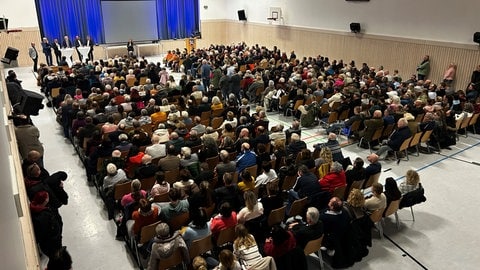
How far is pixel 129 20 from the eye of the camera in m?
23.3

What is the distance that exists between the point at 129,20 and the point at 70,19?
339cm

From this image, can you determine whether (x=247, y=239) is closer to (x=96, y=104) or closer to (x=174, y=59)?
(x=96, y=104)

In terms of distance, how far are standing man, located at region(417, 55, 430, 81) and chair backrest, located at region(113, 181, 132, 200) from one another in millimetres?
12968

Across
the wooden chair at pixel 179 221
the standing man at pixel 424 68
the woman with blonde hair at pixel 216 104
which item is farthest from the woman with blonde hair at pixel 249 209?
the standing man at pixel 424 68

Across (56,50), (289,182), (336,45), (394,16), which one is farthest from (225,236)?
(56,50)

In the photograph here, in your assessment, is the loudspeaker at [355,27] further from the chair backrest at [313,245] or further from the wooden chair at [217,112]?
the chair backrest at [313,245]

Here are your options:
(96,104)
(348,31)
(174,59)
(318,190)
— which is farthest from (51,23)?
(318,190)

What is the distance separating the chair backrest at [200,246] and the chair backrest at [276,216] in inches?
39.9

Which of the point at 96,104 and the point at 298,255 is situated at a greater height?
the point at 96,104

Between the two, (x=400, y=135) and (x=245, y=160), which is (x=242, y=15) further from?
(x=245, y=160)

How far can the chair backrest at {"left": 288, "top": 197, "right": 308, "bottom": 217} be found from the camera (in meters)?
5.76

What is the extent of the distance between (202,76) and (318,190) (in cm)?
1029

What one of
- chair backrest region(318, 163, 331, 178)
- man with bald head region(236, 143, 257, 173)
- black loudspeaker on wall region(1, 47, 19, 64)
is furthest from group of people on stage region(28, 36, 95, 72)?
chair backrest region(318, 163, 331, 178)

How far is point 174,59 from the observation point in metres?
20.0
